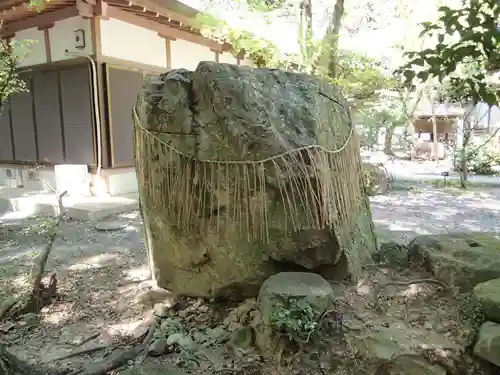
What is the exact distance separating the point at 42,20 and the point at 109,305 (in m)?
5.97

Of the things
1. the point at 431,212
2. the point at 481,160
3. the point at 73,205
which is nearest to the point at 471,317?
the point at 431,212

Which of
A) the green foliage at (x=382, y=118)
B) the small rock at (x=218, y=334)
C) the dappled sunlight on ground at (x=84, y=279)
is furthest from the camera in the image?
the green foliage at (x=382, y=118)

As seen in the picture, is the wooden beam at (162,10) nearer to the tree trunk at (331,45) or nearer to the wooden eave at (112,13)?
the wooden eave at (112,13)

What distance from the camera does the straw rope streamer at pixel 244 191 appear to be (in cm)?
267

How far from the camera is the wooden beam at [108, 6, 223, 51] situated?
22.2 feet

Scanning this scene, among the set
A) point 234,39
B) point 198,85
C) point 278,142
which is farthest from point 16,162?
point 278,142

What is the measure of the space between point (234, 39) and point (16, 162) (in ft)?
16.1

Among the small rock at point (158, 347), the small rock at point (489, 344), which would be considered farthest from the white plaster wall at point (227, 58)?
the small rock at point (489, 344)

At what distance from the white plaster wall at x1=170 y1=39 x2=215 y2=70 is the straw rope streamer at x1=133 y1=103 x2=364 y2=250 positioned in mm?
5710

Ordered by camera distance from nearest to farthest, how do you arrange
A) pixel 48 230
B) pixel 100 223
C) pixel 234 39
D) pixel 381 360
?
pixel 381 360 < pixel 48 230 < pixel 100 223 < pixel 234 39

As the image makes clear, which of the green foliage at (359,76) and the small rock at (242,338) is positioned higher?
the green foliage at (359,76)

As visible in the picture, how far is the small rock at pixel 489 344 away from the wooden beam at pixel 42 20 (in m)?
6.82

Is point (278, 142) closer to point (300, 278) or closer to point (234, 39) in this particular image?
point (300, 278)

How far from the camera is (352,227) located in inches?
124
